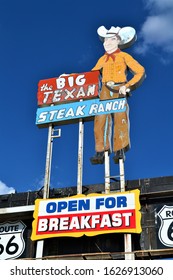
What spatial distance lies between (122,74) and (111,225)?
727 cm

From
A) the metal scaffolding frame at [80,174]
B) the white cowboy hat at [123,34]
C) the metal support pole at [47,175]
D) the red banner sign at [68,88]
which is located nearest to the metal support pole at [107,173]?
the metal scaffolding frame at [80,174]

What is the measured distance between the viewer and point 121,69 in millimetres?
22484

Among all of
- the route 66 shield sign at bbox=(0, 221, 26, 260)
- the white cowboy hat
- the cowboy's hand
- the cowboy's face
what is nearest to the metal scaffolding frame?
the route 66 shield sign at bbox=(0, 221, 26, 260)

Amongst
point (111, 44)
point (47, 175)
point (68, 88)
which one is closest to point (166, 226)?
point (47, 175)

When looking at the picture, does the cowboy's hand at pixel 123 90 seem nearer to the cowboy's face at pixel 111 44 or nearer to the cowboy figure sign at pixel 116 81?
the cowboy figure sign at pixel 116 81

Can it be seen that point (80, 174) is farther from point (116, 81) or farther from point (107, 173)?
point (116, 81)

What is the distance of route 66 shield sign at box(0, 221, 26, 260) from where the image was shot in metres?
20.1

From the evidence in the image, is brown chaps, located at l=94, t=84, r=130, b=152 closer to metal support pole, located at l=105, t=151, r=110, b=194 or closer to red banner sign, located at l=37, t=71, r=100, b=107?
metal support pole, located at l=105, t=151, r=110, b=194

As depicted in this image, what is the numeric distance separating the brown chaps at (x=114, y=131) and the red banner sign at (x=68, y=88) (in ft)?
3.78

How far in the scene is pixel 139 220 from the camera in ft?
61.1
